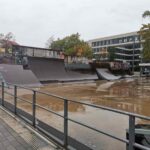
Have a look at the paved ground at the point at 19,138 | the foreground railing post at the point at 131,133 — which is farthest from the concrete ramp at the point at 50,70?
the foreground railing post at the point at 131,133

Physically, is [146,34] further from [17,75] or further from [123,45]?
[123,45]

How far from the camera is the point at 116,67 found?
45.1 metres

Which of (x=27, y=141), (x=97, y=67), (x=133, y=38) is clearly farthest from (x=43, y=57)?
(x=133, y=38)

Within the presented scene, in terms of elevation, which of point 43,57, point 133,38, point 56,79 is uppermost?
point 133,38

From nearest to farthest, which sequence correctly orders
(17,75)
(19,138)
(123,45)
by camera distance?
(19,138) → (17,75) → (123,45)

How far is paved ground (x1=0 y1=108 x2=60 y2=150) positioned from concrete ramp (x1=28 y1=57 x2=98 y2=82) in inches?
772

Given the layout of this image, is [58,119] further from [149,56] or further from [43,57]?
[149,56]

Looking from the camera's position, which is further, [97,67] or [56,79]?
[97,67]

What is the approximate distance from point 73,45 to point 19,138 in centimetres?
7647

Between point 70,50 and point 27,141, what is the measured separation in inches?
2913

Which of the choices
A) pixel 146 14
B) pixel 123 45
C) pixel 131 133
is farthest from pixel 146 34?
pixel 123 45

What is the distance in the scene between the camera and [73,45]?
8138 centimetres

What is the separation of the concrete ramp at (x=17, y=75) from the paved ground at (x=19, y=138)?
595 inches

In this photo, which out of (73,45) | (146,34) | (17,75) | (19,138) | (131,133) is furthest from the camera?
(73,45)
